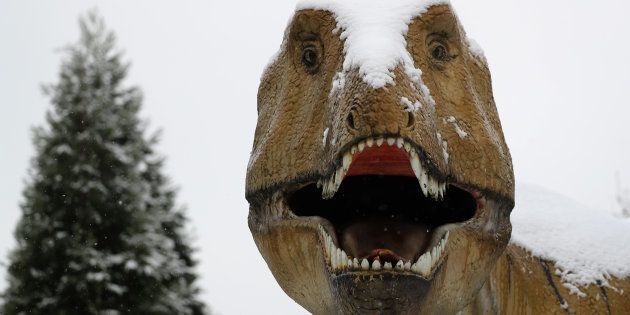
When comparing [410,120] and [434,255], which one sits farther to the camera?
[434,255]

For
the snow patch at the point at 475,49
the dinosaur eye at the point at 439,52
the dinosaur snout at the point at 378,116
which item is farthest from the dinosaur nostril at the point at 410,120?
the snow patch at the point at 475,49

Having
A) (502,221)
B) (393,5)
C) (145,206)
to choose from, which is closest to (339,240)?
(502,221)

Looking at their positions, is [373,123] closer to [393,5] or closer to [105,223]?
[393,5]

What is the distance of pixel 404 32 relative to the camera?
2133 mm

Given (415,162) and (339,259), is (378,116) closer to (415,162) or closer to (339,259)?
(415,162)

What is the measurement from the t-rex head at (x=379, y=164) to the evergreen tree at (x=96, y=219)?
659 cm

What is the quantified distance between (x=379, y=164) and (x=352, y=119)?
37 centimetres

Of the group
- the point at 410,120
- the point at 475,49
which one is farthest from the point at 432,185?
the point at 475,49

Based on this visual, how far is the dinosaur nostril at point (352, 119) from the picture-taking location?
1.78 m

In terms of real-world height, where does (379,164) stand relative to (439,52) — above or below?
below

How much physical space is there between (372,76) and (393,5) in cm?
43

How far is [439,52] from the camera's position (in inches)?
88.1

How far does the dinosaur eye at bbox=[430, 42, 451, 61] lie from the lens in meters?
2.22

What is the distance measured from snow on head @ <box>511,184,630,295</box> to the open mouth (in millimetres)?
1058
